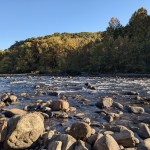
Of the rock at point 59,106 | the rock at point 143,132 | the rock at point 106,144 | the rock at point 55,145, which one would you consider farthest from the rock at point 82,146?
the rock at point 59,106

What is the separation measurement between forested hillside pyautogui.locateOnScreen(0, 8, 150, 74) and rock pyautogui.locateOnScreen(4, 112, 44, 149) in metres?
73.8

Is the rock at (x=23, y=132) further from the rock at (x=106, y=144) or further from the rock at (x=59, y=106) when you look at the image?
the rock at (x=59, y=106)

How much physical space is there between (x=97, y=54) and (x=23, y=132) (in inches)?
3455

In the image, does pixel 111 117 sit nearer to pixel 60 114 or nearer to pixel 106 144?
pixel 60 114

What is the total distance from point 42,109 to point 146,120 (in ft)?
25.3

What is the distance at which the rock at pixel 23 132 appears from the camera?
14609 millimetres

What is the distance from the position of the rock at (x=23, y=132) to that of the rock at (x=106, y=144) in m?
3.06

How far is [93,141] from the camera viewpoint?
14578 mm

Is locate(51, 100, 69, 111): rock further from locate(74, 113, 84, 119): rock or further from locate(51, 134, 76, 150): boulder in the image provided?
locate(51, 134, 76, 150): boulder

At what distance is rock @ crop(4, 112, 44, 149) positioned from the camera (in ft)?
47.9

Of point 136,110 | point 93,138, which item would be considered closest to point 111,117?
point 136,110

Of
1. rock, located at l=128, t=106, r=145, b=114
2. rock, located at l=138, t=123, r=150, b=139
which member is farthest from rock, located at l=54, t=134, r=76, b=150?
rock, located at l=128, t=106, r=145, b=114

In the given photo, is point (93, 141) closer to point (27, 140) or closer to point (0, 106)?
point (27, 140)

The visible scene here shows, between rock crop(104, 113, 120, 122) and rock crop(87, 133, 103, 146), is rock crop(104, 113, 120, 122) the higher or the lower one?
the lower one
